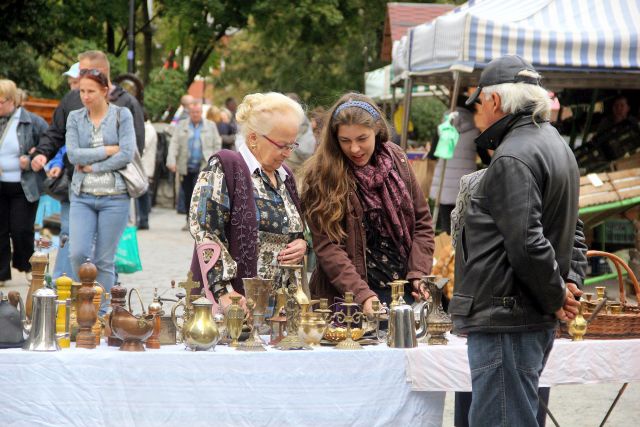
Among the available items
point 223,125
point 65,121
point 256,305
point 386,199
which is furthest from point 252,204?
point 223,125

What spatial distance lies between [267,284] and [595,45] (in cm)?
621

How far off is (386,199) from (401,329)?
628mm

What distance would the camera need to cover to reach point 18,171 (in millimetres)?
9602

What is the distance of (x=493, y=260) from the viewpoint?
368 cm

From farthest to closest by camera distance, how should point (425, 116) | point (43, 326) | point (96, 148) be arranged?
point (425, 116) → point (96, 148) → point (43, 326)

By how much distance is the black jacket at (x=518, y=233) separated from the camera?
11.8 feet

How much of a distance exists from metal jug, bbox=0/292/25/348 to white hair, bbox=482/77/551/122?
2.00m

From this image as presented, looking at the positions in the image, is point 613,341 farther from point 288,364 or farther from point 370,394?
point 288,364

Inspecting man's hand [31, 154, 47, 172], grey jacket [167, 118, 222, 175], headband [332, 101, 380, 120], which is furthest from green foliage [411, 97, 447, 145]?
headband [332, 101, 380, 120]

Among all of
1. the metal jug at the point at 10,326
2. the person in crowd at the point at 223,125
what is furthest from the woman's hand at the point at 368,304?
the person in crowd at the point at 223,125

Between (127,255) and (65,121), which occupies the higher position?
(65,121)

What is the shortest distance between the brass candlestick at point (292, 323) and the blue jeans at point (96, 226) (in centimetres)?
303

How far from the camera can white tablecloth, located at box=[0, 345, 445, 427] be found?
421 centimetres

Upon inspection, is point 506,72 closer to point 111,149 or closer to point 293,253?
point 293,253
